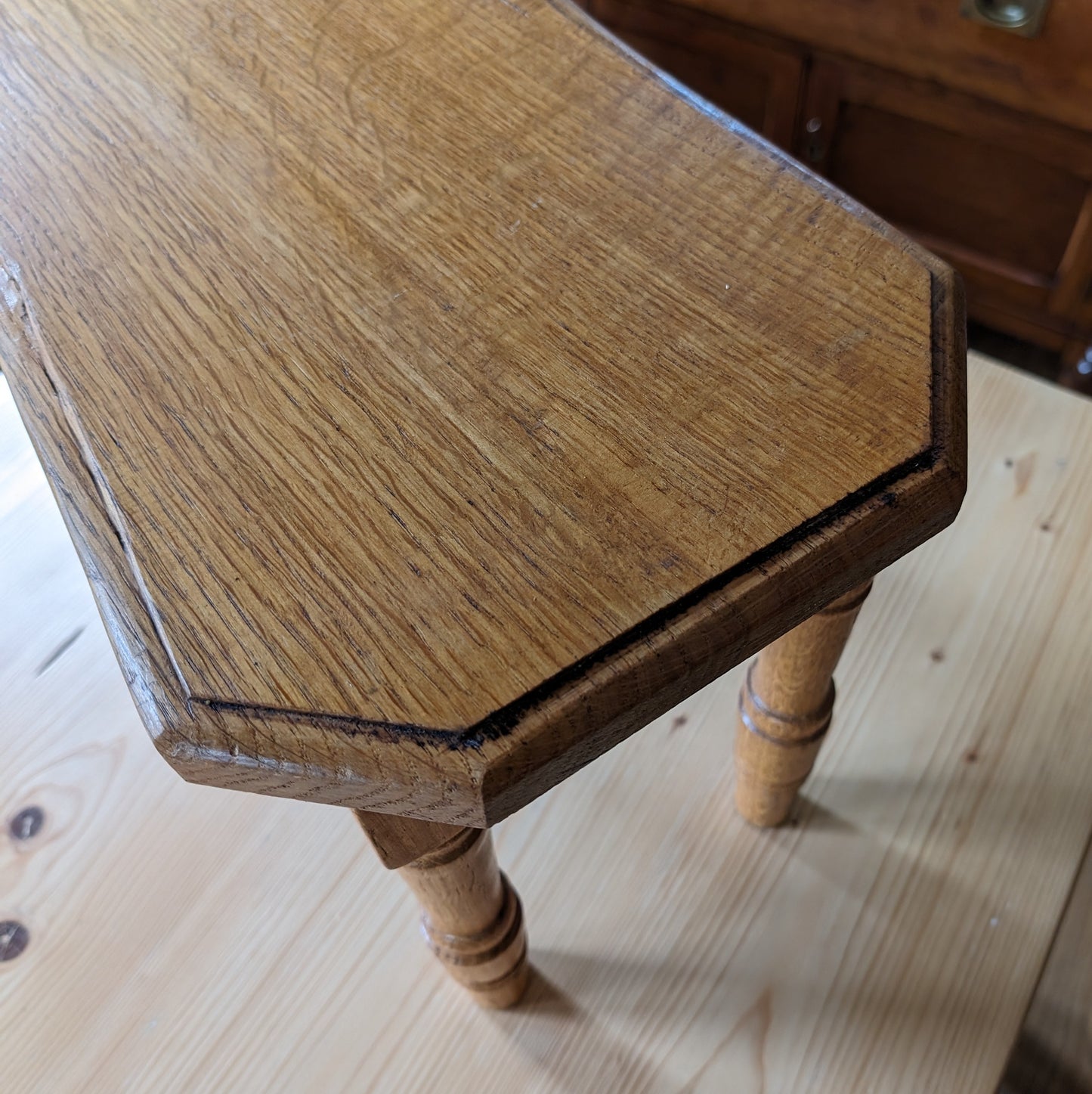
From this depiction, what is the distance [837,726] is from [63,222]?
524mm

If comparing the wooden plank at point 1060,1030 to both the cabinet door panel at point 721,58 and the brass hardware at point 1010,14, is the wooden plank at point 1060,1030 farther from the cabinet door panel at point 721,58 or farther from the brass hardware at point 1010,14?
the cabinet door panel at point 721,58

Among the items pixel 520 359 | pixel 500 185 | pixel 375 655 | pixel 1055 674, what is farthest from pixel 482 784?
pixel 1055 674

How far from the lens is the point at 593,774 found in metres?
0.65

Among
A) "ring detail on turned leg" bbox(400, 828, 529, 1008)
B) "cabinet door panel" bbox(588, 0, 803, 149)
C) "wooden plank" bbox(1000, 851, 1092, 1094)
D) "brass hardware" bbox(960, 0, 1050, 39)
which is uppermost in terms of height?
"brass hardware" bbox(960, 0, 1050, 39)

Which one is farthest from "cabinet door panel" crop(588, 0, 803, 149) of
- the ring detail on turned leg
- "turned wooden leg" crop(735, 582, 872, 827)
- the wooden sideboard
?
the ring detail on turned leg

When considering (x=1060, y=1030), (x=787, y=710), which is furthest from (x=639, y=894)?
(x=1060, y=1030)

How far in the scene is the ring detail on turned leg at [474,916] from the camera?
0.40 m

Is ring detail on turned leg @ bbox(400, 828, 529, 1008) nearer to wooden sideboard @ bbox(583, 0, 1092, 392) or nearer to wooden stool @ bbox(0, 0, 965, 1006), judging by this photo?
wooden stool @ bbox(0, 0, 965, 1006)

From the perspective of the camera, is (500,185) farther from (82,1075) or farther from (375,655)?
(82,1075)

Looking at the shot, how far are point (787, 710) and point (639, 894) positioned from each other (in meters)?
0.17

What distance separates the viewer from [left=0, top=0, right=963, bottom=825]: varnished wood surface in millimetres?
288

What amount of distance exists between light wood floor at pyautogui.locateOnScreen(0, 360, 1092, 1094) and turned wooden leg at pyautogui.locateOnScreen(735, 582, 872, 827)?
53mm

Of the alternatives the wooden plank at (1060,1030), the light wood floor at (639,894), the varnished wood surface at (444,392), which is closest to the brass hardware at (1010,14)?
the light wood floor at (639,894)

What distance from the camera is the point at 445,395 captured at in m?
0.35
